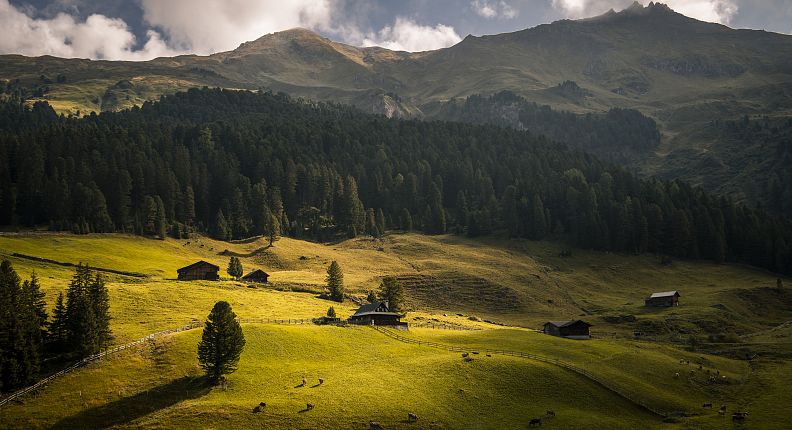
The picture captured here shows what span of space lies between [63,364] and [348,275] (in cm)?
8668

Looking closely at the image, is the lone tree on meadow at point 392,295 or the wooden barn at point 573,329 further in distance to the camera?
the lone tree on meadow at point 392,295

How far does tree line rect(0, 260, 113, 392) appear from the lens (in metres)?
63.0

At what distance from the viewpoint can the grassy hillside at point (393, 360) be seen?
197 ft

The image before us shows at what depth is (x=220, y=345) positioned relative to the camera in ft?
218

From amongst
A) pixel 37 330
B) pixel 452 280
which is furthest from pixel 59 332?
pixel 452 280

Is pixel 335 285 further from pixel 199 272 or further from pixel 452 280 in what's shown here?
pixel 452 280

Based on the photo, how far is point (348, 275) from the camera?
Answer: 151 m

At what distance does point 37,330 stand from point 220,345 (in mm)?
22102

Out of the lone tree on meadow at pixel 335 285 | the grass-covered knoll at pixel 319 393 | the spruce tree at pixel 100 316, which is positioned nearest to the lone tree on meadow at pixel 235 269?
the lone tree on meadow at pixel 335 285

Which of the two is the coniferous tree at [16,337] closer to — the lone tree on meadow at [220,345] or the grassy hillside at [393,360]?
the grassy hillside at [393,360]

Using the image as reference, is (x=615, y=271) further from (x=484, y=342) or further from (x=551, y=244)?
(x=484, y=342)

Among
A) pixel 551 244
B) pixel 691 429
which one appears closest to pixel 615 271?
pixel 551 244

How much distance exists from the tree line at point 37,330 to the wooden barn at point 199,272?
49.8m

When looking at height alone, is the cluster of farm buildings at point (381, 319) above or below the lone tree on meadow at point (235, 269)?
below
